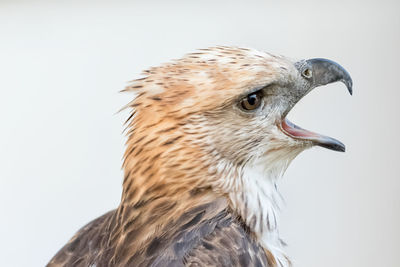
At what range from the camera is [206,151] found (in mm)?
1397

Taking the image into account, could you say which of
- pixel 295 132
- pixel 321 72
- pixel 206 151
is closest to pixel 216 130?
pixel 206 151

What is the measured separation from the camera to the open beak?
1460mm

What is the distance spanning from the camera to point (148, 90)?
1425 millimetres

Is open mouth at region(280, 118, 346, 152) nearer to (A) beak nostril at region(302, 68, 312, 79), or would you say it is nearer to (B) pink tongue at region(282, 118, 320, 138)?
(B) pink tongue at region(282, 118, 320, 138)

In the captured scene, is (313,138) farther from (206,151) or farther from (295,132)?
(206,151)

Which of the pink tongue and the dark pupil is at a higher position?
the dark pupil

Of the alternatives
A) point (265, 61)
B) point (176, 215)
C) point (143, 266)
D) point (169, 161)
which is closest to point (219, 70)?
point (265, 61)

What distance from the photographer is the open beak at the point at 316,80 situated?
1.46 m

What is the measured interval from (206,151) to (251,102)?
14 centimetres

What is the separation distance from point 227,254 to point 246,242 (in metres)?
0.08

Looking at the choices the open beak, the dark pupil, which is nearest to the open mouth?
the open beak

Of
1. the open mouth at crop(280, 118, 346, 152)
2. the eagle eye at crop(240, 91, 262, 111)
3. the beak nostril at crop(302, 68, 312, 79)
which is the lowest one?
the open mouth at crop(280, 118, 346, 152)

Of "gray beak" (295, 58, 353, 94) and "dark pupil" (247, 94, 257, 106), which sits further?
"gray beak" (295, 58, 353, 94)

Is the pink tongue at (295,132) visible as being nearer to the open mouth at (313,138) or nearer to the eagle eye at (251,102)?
the open mouth at (313,138)
